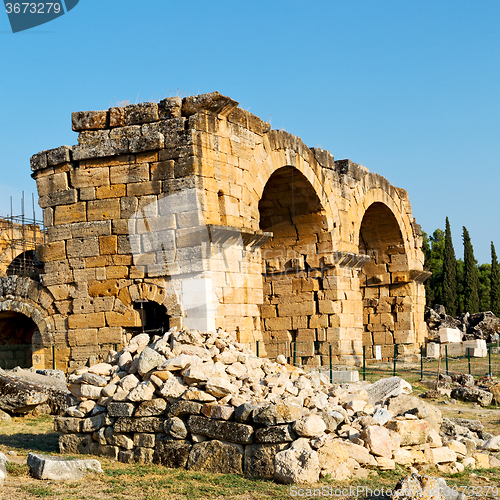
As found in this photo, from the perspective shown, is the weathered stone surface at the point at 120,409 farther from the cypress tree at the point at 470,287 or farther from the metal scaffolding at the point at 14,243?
the cypress tree at the point at 470,287

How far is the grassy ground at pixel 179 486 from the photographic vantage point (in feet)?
16.9

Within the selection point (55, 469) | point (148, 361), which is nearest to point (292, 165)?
point (148, 361)

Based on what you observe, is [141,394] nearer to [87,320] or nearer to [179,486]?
[179,486]

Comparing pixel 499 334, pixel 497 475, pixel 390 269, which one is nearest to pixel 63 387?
pixel 497 475

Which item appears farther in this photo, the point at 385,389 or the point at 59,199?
the point at 59,199

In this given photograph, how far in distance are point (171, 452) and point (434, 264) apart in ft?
115

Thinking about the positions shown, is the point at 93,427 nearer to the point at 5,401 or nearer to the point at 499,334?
the point at 5,401

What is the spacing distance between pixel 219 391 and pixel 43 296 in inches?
261

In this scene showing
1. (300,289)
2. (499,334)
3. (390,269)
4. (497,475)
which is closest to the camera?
(497,475)

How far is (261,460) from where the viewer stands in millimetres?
5703

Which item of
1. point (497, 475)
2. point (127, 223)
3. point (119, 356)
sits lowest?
point (497, 475)

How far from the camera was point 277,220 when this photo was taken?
15.9 m

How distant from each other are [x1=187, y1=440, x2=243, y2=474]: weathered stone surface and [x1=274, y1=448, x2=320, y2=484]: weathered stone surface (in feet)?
1.50

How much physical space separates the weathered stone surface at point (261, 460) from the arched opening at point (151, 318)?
5474 mm
